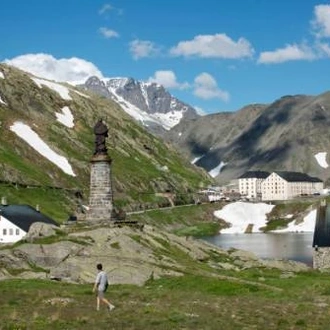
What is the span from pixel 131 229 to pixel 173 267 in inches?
580

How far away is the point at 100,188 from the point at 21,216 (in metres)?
24.6

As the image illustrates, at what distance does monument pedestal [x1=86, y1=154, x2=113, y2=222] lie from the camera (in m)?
84.1

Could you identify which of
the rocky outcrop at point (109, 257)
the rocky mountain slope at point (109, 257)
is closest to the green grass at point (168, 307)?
the rocky outcrop at point (109, 257)

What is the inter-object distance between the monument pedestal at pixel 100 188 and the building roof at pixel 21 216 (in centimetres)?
1921

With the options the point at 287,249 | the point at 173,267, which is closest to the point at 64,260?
the point at 173,267

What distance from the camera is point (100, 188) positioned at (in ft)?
276

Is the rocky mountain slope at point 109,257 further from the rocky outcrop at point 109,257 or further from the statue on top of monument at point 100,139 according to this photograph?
the statue on top of monument at point 100,139

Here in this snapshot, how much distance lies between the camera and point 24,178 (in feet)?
634

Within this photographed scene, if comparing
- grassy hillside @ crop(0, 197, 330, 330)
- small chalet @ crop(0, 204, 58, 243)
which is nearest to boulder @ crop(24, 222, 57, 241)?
grassy hillside @ crop(0, 197, 330, 330)

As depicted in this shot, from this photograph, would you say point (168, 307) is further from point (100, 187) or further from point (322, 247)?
point (322, 247)

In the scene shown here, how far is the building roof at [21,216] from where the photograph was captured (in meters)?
100

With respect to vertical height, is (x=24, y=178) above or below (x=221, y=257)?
above

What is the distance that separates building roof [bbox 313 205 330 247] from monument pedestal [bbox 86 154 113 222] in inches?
1038

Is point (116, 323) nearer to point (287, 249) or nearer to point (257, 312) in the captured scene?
point (257, 312)
